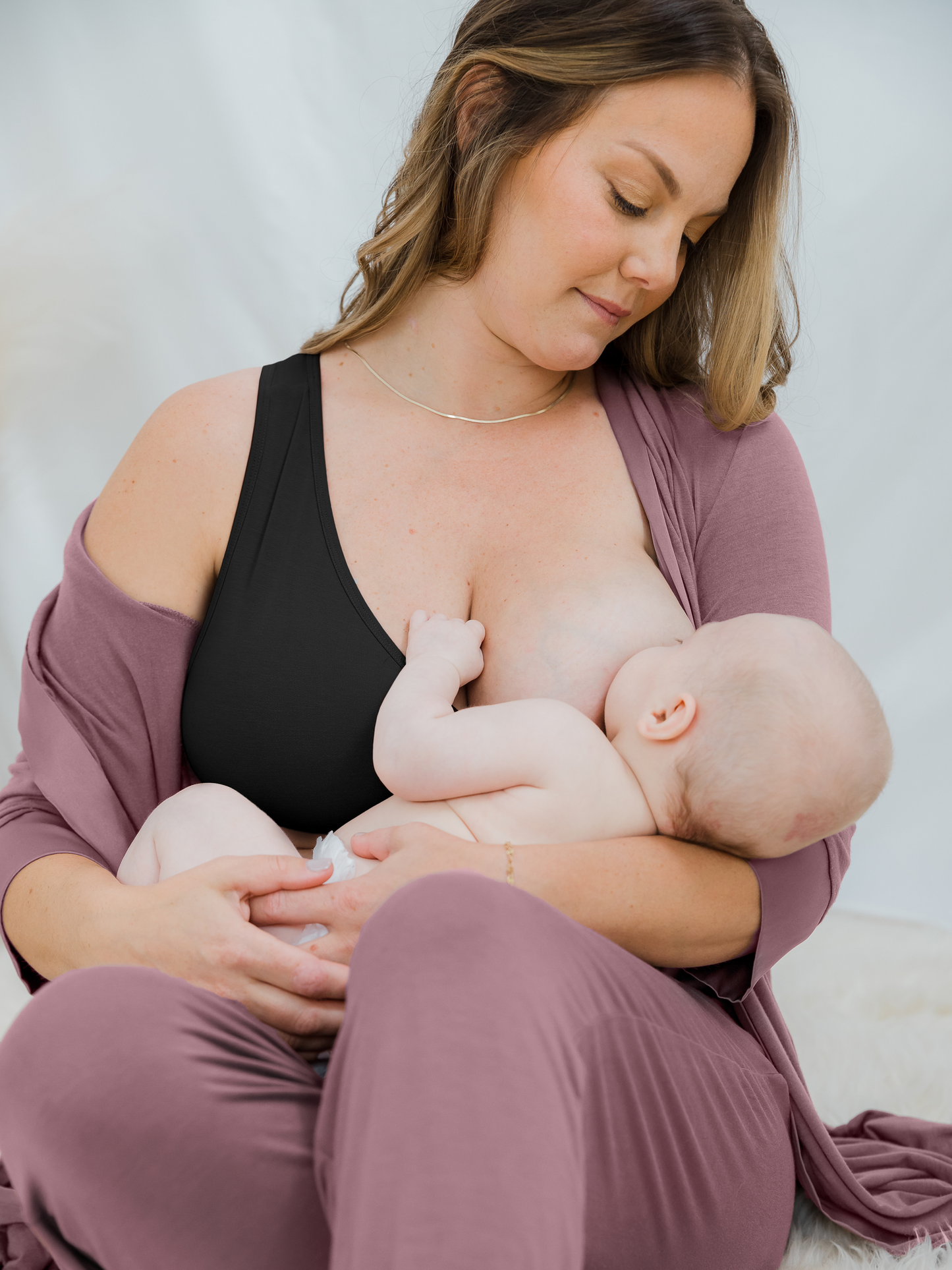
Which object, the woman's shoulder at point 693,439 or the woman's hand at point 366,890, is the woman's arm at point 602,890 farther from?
the woman's shoulder at point 693,439

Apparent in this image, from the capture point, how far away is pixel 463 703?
150 centimetres

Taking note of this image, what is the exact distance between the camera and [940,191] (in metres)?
2.42

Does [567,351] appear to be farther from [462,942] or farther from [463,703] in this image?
[462,942]

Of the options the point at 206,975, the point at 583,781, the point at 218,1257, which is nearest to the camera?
the point at 218,1257

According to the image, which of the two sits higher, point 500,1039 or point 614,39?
point 614,39

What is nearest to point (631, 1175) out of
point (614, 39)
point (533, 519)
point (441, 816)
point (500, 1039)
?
point (500, 1039)

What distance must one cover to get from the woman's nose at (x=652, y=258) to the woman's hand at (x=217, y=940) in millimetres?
869

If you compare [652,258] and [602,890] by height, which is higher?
[652,258]

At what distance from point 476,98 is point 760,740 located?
99 cm

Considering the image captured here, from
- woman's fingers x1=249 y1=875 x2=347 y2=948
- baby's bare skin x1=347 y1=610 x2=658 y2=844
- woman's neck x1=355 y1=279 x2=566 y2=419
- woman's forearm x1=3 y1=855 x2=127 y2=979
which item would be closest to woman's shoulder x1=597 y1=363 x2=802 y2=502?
woman's neck x1=355 y1=279 x2=566 y2=419

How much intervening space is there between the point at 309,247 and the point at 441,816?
167 centimetres

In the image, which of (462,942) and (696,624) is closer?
(462,942)

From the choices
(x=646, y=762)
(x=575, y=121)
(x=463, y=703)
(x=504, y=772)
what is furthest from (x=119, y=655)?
(x=575, y=121)

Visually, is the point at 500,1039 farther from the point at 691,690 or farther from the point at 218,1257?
the point at 691,690
